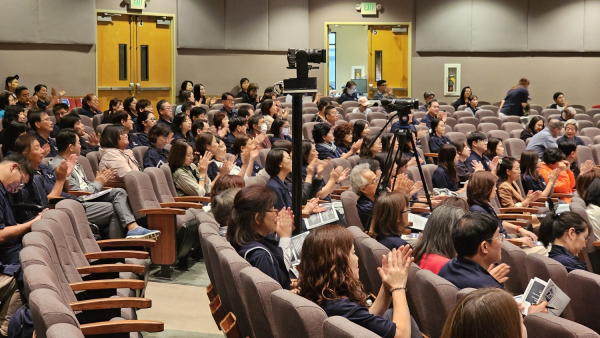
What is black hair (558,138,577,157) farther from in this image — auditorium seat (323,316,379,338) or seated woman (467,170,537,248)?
auditorium seat (323,316,379,338)

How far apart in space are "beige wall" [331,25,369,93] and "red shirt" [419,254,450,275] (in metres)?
12.3

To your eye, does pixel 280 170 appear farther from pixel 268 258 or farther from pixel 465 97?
pixel 465 97

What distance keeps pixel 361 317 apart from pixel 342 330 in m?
0.58

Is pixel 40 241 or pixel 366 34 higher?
pixel 366 34

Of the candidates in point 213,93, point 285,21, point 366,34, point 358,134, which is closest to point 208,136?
point 358,134

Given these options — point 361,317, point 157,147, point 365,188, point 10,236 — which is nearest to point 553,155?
point 365,188

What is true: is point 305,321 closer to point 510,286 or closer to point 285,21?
point 510,286

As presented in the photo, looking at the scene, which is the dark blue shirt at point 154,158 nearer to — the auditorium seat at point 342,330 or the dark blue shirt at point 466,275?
the dark blue shirt at point 466,275

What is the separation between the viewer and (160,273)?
5.28 meters

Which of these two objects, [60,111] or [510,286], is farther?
[60,111]

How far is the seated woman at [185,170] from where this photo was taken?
230 inches

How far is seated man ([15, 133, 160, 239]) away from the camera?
4719mm

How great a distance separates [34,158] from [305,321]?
3327 mm

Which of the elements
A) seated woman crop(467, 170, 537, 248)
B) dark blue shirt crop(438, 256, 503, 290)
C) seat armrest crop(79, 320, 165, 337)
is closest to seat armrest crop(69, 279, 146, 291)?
seat armrest crop(79, 320, 165, 337)
